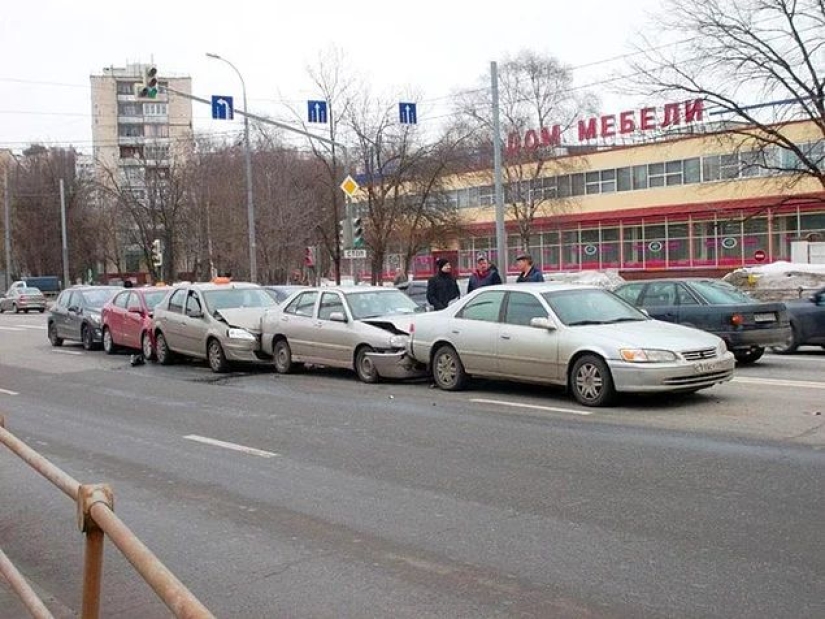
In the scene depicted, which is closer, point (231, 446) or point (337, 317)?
point (231, 446)

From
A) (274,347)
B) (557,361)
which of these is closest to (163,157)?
(274,347)

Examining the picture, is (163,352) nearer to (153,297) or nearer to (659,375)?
(153,297)

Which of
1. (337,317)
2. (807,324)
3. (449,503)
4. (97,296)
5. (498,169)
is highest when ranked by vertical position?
(498,169)

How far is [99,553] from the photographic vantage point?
2959 mm

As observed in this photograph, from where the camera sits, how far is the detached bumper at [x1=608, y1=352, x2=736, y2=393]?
10422 mm

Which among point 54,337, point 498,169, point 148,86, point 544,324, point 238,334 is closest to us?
point 544,324

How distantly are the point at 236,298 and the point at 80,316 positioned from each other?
20.9 feet

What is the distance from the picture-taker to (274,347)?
16016 millimetres

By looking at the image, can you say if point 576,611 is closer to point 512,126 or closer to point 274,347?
point 274,347

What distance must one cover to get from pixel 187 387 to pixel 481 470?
7.81 m

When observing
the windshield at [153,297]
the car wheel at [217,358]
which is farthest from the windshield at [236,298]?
the windshield at [153,297]

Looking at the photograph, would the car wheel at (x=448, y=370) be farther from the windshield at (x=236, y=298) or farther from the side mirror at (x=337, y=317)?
the windshield at (x=236, y=298)

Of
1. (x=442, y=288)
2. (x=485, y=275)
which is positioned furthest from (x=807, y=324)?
(x=442, y=288)

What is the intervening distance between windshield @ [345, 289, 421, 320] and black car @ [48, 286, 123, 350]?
9.11 m
